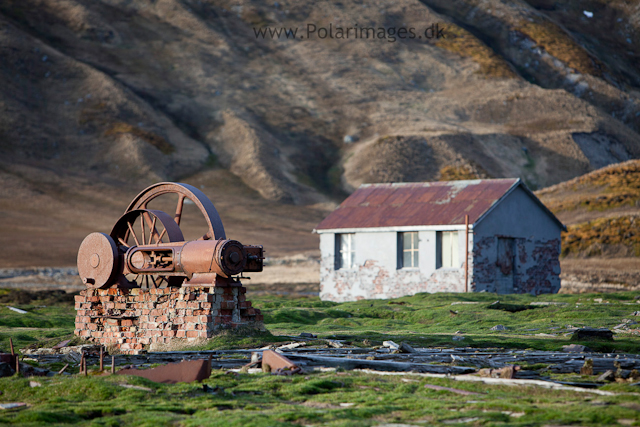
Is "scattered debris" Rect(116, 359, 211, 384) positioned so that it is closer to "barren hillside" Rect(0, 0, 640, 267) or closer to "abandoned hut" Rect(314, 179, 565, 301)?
"abandoned hut" Rect(314, 179, 565, 301)

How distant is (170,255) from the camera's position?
49.4 ft

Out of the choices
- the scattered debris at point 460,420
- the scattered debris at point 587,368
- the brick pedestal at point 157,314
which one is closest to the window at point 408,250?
the brick pedestal at point 157,314

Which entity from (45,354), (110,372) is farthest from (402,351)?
(45,354)

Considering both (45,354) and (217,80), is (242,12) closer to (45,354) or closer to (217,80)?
(217,80)

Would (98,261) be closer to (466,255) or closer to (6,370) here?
(6,370)

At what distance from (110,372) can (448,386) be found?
4594 millimetres

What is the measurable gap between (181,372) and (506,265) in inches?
818

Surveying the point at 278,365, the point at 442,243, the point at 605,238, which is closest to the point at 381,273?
the point at 442,243

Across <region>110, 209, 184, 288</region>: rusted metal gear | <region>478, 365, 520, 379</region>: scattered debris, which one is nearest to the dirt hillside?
<region>110, 209, 184, 288</region>: rusted metal gear

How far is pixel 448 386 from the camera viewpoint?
375 inches

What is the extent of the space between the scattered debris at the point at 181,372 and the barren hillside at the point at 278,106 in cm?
4664

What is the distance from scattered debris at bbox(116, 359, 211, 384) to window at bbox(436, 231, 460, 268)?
18.9m

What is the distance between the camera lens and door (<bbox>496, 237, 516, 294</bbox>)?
1147 inches

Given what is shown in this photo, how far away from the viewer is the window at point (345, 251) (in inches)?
1225
